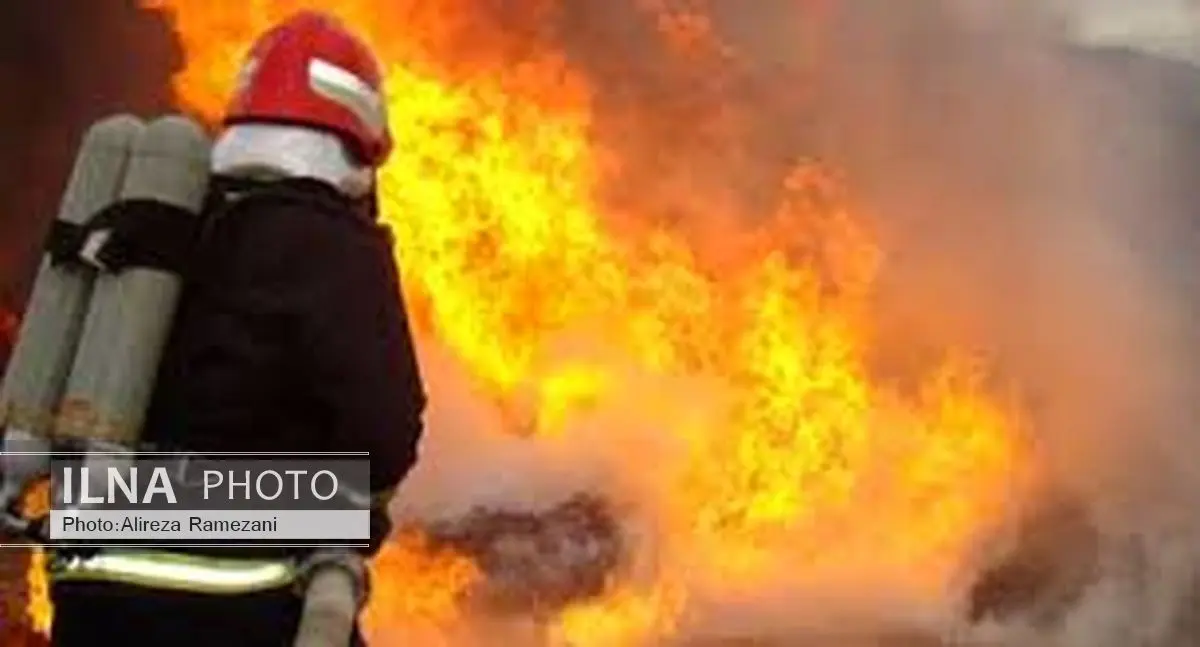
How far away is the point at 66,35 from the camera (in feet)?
35.2

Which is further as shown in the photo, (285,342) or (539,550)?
(539,550)

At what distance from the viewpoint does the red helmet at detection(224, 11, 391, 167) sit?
12.4 feet

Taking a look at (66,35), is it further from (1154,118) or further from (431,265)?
(1154,118)

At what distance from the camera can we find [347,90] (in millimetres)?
3846

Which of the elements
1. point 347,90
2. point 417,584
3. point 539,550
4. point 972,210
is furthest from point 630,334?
point 347,90

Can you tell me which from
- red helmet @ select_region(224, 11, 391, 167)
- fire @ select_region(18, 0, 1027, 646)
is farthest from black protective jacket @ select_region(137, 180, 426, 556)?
fire @ select_region(18, 0, 1027, 646)

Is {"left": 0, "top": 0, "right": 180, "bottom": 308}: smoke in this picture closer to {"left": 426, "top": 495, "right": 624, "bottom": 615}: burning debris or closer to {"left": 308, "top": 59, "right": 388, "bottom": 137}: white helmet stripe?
{"left": 426, "top": 495, "right": 624, "bottom": 615}: burning debris

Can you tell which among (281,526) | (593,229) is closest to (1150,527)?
(593,229)

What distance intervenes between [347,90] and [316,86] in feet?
0.23

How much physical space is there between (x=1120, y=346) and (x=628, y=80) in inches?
136

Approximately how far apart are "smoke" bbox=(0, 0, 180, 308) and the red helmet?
6936 millimetres

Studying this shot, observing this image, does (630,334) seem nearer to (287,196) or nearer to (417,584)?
(417,584)

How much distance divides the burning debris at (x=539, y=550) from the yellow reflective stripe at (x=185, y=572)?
6366 mm

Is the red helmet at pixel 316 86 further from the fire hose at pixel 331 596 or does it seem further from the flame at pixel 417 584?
the flame at pixel 417 584
